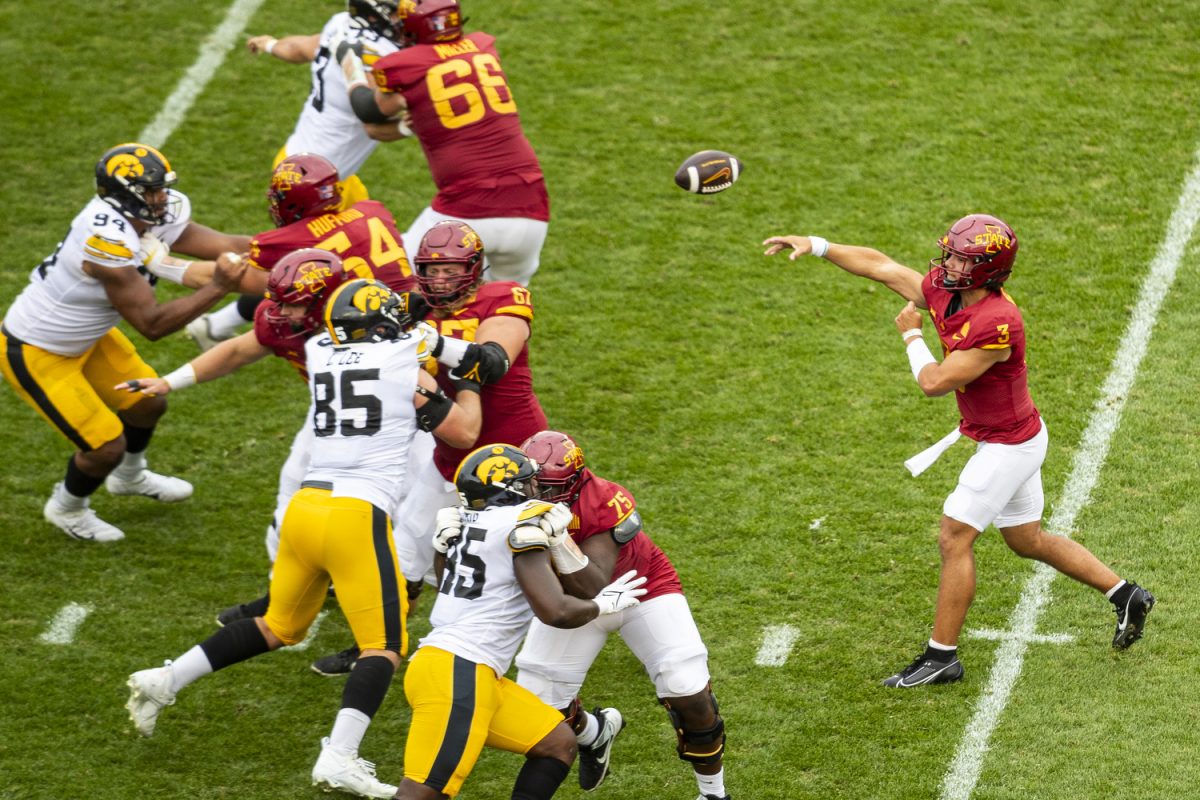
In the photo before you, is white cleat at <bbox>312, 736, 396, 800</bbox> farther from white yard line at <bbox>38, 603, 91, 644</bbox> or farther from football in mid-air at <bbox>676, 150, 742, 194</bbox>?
football in mid-air at <bbox>676, 150, 742, 194</bbox>

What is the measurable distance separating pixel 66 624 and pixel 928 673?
12.2ft

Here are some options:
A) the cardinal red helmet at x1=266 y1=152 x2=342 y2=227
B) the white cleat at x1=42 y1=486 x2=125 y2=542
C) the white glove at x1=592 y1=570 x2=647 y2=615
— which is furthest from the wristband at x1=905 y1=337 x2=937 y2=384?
the white cleat at x1=42 y1=486 x2=125 y2=542

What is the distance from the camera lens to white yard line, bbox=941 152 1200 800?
580cm

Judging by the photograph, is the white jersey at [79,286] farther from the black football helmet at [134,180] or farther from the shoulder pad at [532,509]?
the shoulder pad at [532,509]

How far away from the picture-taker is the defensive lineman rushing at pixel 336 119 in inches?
316

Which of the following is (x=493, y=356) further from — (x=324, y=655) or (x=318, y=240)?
(x=324, y=655)

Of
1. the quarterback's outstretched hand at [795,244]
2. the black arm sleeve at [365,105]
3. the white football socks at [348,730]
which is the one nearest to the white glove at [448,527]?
the white football socks at [348,730]

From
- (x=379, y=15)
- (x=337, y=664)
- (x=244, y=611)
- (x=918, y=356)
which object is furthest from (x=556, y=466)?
(x=379, y=15)

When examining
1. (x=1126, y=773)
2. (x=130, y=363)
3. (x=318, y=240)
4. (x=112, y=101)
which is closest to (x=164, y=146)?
(x=112, y=101)

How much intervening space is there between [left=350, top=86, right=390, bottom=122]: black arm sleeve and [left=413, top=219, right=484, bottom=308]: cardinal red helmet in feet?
6.22

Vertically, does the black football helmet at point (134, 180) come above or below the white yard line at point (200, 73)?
above

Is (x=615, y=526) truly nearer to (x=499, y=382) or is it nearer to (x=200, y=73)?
(x=499, y=382)

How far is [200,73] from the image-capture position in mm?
10602

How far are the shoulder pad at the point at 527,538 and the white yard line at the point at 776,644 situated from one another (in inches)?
65.3
